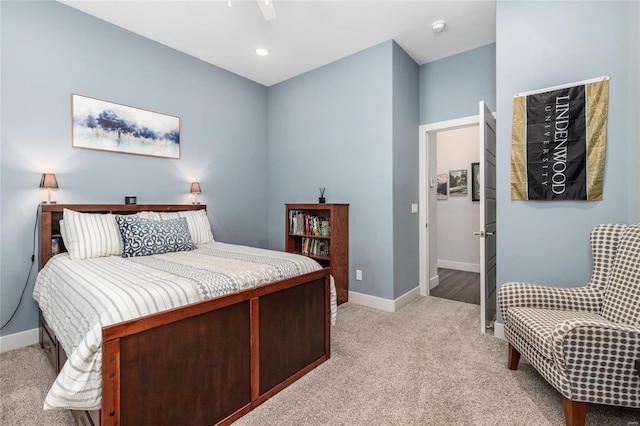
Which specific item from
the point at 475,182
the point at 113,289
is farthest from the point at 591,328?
the point at 475,182

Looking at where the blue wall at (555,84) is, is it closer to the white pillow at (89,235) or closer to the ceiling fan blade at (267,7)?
the ceiling fan blade at (267,7)

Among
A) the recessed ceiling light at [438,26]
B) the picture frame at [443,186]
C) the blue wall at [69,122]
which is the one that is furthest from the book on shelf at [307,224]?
the picture frame at [443,186]

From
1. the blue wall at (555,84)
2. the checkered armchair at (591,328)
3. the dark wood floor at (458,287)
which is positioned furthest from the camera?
the dark wood floor at (458,287)

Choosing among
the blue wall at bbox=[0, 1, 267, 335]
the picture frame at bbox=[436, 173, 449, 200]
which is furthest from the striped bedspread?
the picture frame at bbox=[436, 173, 449, 200]

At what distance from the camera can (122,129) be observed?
123 inches

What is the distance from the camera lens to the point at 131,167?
321 cm

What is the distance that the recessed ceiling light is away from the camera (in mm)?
3018

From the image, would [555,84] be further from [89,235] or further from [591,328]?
[89,235]

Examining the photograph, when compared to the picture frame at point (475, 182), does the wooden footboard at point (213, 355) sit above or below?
below

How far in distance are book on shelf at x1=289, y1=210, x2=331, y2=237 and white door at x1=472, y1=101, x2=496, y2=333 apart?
1652mm

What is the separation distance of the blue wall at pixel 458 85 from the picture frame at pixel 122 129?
3100mm

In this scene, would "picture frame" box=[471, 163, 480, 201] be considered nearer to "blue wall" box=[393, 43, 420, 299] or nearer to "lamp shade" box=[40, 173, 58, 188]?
"blue wall" box=[393, 43, 420, 299]

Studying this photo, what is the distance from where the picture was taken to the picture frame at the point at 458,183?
5.50m

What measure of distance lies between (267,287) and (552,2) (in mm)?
3031
